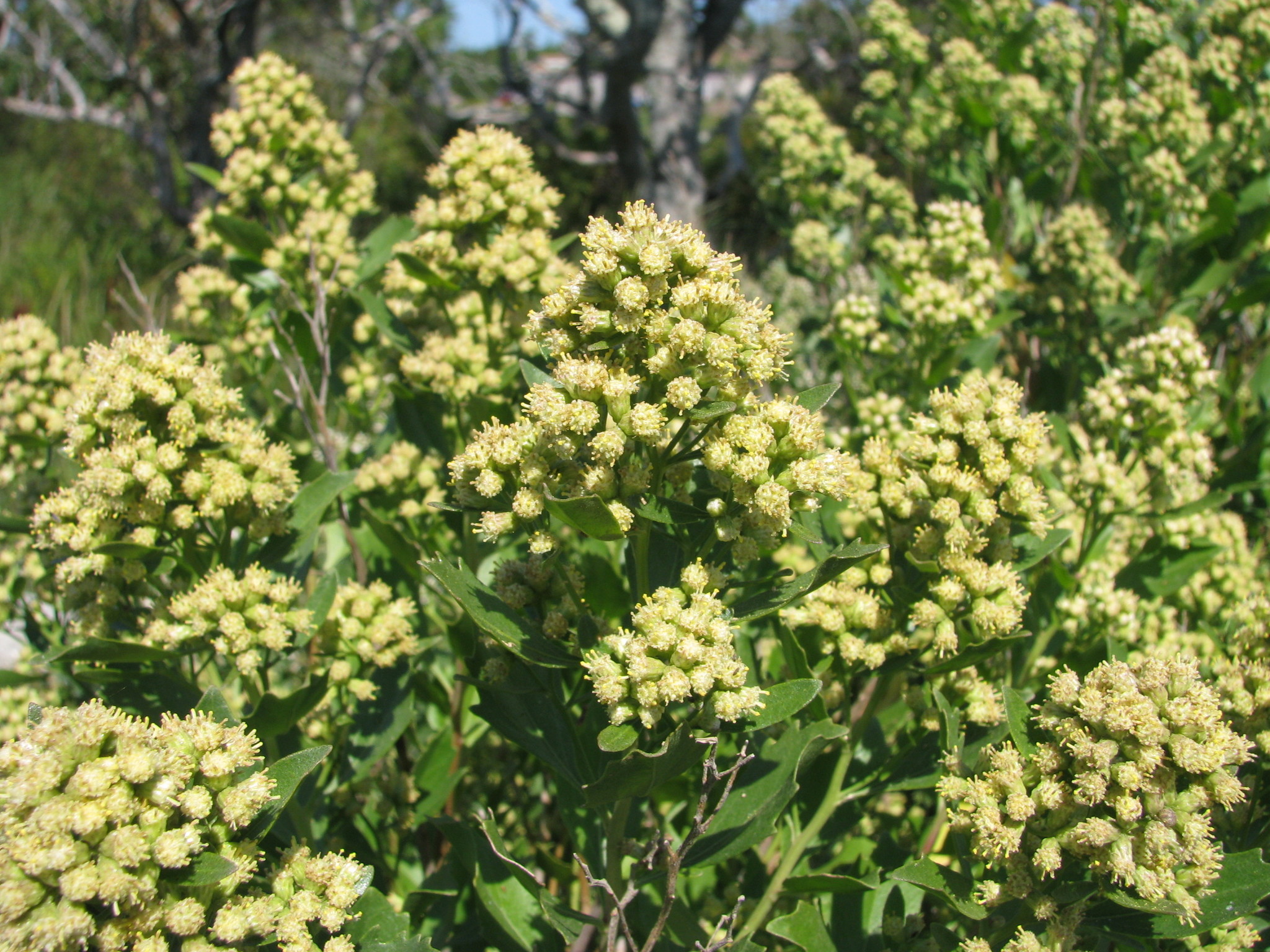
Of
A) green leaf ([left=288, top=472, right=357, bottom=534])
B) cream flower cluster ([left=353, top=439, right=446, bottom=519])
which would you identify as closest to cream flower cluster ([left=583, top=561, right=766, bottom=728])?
green leaf ([left=288, top=472, right=357, bottom=534])

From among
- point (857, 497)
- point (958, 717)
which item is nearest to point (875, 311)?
point (857, 497)

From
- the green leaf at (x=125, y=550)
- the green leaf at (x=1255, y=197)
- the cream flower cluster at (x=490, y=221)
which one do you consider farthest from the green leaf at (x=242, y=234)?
the green leaf at (x=1255, y=197)

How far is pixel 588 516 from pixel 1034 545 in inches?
54.7

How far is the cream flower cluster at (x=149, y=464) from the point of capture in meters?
2.32

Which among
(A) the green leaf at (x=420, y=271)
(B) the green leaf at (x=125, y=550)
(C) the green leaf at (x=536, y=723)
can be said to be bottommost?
(C) the green leaf at (x=536, y=723)

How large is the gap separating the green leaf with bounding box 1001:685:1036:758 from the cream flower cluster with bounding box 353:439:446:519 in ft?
6.09

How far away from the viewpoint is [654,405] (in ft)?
6.28

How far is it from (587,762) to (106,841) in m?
1.09

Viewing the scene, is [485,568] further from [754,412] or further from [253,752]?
[754,412]

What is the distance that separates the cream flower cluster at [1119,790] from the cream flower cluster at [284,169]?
9.44 ft

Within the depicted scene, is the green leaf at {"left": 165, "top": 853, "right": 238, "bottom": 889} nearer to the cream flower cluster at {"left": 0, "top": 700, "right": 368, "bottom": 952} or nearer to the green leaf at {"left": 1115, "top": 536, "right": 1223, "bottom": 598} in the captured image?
the cream flower cluster at {"left": 0, "top": 700, "right": 368, "bottom": 952}

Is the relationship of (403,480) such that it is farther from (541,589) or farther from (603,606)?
(541,589)

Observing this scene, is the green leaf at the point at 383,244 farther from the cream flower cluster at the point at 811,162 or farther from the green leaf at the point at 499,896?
the cream flower cluster at the point at 811,162

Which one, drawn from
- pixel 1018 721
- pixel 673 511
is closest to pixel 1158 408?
pixel 1018 721
